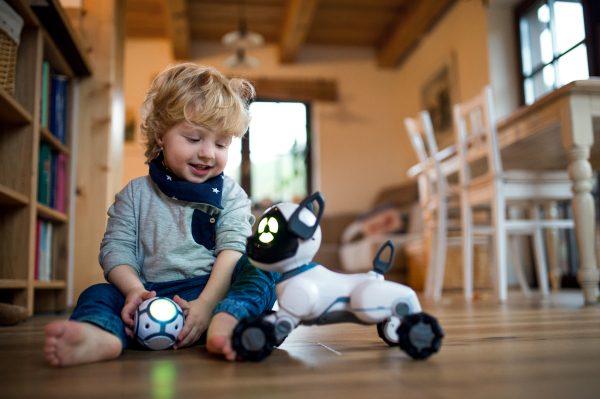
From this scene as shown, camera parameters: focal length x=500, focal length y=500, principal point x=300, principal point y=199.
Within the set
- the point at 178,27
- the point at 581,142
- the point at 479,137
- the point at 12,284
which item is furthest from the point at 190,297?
the point at 178,27

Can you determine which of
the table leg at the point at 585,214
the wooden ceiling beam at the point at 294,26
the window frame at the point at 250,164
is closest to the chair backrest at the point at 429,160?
the table leg at the point at 585,214

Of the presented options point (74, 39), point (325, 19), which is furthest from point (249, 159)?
point (74, 39)

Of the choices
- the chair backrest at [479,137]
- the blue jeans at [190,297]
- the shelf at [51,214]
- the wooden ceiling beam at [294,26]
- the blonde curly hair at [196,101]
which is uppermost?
the wooden ceiling beam at [294,26]

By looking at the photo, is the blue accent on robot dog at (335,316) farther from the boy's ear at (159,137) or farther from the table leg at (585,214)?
the table leg at (585,214)

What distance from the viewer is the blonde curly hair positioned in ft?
3.13

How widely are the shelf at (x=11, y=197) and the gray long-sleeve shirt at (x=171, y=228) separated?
21.6 inches

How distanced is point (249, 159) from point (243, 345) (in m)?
4.85

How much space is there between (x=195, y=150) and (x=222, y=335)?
39 cm

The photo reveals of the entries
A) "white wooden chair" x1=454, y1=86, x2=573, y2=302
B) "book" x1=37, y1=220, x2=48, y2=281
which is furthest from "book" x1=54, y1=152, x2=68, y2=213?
"white wooden chair" x1=454, y1=86, x2=573, y2=302

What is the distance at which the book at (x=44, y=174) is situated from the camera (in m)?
1.80

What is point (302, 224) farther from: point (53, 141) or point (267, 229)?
point (53, 141)

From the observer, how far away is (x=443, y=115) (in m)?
4.49

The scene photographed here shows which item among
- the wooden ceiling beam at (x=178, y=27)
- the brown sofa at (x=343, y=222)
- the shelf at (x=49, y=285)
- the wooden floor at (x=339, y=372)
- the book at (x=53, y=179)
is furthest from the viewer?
the brown sofa at (x=343, y=222)

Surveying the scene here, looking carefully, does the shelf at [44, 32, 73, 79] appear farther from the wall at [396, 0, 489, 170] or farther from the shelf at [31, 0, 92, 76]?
the wall at [396, 0, 489, 170]
